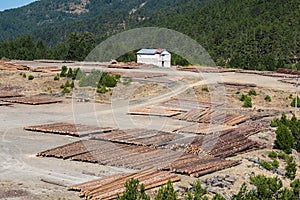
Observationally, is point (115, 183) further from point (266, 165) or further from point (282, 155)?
point (282, 155)

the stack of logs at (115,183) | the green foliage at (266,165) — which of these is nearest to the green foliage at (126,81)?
the green foliage at (266,165)

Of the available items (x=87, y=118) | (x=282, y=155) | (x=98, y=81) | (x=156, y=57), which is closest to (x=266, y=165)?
(x=282, y=155)

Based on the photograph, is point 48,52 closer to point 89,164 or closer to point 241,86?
point 241,86

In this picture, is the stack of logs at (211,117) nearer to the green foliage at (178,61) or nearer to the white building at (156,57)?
the white building at (156,57)

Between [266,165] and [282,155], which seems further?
[282,155]

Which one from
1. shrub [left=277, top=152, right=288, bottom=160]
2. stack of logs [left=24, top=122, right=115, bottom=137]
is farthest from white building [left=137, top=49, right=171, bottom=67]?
shrub [left=277, top=152, right=288, bottom=160]

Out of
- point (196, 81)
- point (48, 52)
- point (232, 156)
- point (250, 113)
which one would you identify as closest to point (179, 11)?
point (48, 52)

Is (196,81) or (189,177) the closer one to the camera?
(189,177)
